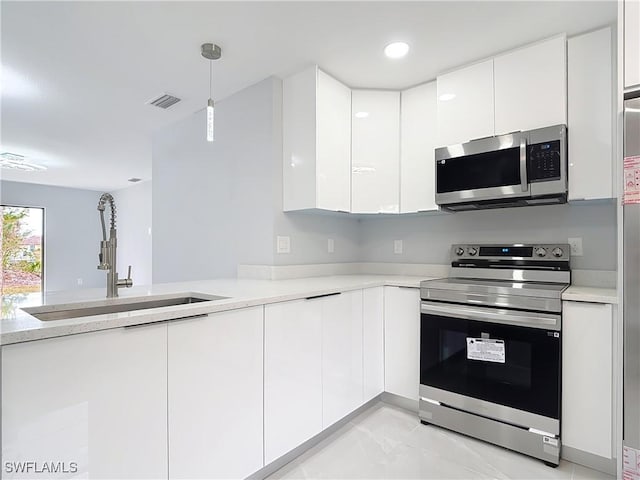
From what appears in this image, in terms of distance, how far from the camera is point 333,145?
8.26ft

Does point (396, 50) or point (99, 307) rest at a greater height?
point (396, 50)

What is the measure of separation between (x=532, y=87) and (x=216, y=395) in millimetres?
2361

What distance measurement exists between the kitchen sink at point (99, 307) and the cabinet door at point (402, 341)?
1.22 metres

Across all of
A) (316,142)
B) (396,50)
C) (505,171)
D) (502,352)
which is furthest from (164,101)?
(502,352)

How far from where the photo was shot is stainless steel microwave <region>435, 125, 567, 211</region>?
1.96 metres

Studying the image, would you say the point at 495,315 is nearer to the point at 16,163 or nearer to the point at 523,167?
the point at 523,167

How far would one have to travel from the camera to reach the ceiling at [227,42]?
1.78 m

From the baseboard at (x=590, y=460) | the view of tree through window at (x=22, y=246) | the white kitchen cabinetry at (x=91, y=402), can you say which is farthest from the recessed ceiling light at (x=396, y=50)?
the view of tree through window at (x=22, y=246)

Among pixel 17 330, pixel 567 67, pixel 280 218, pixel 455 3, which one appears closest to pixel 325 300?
pixel 280 218

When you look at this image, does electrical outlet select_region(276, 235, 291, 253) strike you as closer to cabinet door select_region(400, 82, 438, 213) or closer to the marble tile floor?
cabinet door select_region(400, 82, 438, 213)

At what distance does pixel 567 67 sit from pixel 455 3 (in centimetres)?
80

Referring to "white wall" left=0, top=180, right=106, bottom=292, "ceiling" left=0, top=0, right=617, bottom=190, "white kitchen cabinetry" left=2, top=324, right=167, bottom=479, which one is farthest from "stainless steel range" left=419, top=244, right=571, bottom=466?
"white wall" left=0, top=180, right=106, bottom=292

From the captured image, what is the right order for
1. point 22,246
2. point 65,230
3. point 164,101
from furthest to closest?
point 65,230, point 22,246, point 164,101

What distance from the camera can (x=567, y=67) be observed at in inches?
78.7
